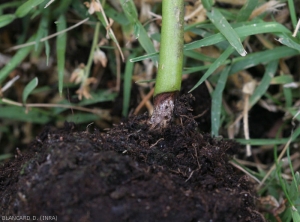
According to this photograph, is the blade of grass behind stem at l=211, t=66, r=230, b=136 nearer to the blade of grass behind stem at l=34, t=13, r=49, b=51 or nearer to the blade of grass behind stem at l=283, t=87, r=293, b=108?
the blade of grass behind stem at l=283, t=87, r=293, b=108

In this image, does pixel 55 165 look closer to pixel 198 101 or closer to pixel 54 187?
pixel 54 187

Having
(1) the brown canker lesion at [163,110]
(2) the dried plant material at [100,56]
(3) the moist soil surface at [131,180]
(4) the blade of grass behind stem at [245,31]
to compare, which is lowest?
(3) the moist soil surface at [131,180]

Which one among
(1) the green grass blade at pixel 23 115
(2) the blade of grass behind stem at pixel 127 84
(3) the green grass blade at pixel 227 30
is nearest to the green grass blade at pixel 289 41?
(3) the green grass blade at pixel 227 30

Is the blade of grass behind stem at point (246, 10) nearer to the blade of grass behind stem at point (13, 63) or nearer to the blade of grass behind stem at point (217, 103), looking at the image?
the blade of grass behind stem at point (217, 103)

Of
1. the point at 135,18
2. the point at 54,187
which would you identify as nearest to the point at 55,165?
the point at 54,187

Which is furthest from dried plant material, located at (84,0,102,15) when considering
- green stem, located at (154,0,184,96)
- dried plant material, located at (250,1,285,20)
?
dried plant material, located at (250,1,285,20)

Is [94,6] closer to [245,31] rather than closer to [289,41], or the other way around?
[245,31]
